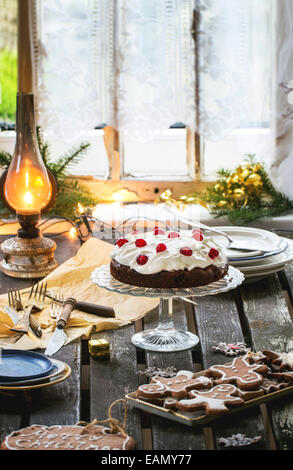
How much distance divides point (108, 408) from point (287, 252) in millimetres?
816

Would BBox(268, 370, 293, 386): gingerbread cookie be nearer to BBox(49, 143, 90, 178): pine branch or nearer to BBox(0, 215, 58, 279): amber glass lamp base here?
BBox(0, 215, 58, 279): amber glass lamp base

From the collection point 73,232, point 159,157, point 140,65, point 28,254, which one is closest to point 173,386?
point 28,254

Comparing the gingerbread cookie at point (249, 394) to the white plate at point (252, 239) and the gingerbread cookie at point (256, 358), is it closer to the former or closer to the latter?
the gingerbread cookie at point (256, 358)

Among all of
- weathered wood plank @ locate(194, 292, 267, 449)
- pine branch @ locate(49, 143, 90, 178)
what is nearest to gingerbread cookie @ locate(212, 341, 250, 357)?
weathered wood plank @ locate(194, 292, 267, 449)

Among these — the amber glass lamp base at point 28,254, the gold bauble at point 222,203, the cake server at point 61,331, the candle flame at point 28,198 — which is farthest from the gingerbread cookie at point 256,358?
the gold bauble at point 222,203

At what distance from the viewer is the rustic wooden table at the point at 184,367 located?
90 cm

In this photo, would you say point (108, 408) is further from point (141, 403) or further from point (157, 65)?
point (157, 65)

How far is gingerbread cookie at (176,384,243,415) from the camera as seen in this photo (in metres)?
0.91

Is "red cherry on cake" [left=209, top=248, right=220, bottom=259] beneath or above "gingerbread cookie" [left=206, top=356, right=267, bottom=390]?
above

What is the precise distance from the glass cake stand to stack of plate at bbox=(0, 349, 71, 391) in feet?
0.61

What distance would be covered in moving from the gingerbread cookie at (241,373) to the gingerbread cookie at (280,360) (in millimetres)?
40

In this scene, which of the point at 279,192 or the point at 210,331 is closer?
the point at 210,331

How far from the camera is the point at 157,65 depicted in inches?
108
